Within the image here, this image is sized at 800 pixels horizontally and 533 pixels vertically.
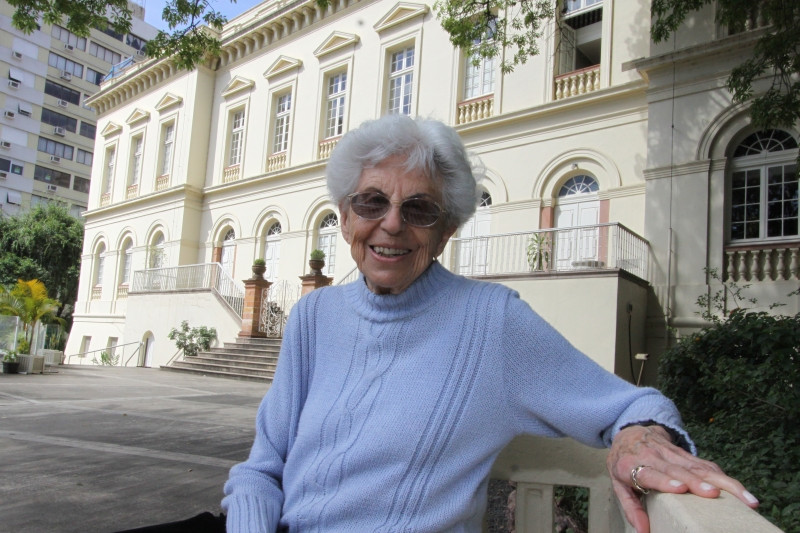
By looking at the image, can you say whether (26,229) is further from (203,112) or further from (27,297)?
(27,297)

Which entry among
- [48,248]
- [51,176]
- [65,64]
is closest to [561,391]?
[48,248]

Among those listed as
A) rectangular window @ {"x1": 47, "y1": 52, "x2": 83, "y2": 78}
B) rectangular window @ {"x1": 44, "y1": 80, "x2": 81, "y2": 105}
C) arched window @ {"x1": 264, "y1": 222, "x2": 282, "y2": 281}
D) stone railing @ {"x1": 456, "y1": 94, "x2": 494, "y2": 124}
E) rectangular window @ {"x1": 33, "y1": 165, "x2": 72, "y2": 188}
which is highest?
rectangular window @ {"x1": 47, "y1": 52, "x2": 83, "y2": 78}

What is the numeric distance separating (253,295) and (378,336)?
50.8 feet

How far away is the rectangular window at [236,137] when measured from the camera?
22328mm

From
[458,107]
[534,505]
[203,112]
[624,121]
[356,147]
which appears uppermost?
[203,112]

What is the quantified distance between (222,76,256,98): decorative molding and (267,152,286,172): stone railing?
3.08 meters

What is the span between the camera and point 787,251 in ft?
32.8

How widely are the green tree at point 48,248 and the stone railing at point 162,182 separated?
1286 cm

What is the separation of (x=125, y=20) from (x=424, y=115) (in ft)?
14.1

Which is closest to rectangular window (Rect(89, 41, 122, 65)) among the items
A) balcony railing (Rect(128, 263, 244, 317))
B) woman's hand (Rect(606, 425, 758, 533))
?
balcony railing (Rect(128, 263, 244, 317))

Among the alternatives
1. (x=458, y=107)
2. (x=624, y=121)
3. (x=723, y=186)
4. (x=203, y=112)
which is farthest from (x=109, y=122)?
(x=723, y=186)

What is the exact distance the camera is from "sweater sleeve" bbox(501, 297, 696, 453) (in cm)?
139

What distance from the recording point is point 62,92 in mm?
52094

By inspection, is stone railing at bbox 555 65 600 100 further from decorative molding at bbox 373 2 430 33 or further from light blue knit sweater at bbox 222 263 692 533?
light blue knit sweater at bbox 222 263 692 533
